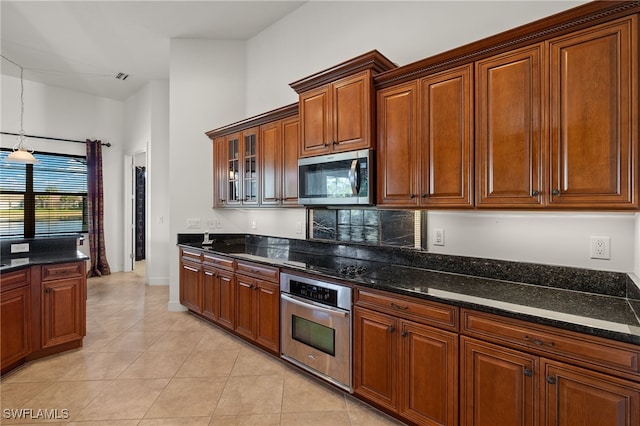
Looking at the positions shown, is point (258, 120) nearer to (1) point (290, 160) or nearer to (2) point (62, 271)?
(1) point (290, 160)

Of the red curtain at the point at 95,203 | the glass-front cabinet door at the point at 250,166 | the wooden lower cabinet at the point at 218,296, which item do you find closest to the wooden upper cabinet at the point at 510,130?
the glass-front cabinet door at the point at 250,166

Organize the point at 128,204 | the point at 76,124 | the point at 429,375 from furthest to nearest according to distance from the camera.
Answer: the point at 128,204
the point at 76,124
the point at 429,375

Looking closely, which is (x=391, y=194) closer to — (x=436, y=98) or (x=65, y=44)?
(x=436, y=98)

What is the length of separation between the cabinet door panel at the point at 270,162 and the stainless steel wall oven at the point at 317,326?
3.29 feet

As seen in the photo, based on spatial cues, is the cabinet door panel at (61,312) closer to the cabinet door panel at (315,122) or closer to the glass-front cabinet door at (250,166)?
the glass-front cabinet door at (250,166)

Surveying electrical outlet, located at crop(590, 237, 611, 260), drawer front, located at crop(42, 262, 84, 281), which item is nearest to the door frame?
drawer front, located at crop(42, 262, 84, 281)

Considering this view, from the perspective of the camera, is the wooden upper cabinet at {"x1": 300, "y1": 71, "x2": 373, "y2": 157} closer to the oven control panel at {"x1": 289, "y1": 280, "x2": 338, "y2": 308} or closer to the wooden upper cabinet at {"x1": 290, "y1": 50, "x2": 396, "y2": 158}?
the wooden upper cabinet at {"x1": 290, "y1": 50, "x2": 396, "y2": 158}

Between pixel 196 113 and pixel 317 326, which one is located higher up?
→ pixel 196 113

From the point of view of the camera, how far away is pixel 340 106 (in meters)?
2.47

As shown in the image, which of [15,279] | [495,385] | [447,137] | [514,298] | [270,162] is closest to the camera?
[495,385]

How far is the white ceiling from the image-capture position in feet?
11.6

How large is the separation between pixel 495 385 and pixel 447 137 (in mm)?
1416

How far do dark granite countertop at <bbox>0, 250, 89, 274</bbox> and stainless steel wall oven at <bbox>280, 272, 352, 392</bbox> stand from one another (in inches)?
82.4

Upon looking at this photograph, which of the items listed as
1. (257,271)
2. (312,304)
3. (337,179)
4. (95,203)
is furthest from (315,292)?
(95,203)
